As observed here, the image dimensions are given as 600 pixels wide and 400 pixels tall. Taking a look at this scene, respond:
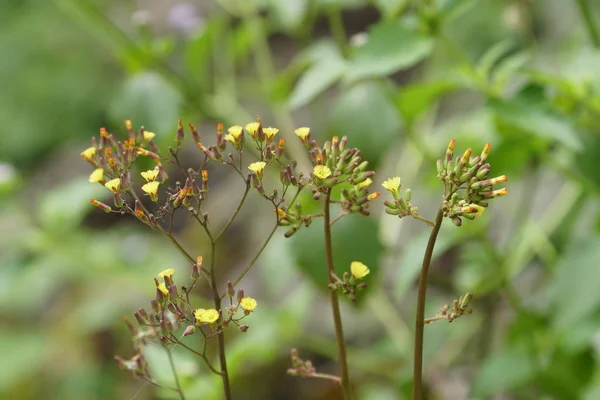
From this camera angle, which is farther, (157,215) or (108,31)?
(108,31)

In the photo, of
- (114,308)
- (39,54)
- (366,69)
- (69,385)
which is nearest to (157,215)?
(366,69)

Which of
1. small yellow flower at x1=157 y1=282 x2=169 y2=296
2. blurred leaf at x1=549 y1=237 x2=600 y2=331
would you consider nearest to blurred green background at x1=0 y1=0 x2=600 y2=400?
blurred leaf at x1=549 y1=237 x2=600 y2=331

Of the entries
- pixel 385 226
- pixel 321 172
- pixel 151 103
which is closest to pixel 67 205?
pixel 151 103

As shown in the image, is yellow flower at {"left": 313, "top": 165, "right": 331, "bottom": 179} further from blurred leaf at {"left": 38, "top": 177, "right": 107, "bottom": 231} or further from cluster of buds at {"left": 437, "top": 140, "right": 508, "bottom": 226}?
blurred leaf at {"left": 38, "top": 177, "right": 107, "bottom": 231}

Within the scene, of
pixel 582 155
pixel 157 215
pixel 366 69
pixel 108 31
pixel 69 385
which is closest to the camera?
pixel 157 215

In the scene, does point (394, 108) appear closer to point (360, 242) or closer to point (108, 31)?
point (360, 242)

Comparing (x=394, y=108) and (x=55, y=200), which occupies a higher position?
(x=55, y=200)

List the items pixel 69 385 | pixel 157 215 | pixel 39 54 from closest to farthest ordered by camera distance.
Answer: pixel 157 215 < pixel 69 385 < pixel 39 54
